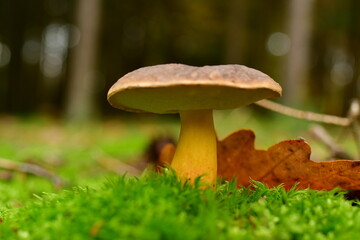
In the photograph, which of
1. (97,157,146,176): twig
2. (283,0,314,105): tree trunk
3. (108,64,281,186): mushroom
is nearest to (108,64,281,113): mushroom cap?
(108,64,281,186): mushroom

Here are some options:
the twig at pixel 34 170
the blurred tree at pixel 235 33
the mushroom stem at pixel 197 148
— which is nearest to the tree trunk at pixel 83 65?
the twig at pixel 34 170

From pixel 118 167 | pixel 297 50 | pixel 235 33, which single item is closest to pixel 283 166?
pixel 118 167

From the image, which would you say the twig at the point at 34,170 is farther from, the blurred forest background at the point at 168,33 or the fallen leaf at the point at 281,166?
the blurred forest background at the point at 168,33

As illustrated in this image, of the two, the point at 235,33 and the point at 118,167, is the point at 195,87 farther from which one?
the point at 235,33

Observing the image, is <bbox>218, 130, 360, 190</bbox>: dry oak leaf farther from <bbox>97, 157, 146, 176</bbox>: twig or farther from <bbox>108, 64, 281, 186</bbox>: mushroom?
<bbox>97, 157, 146, 176</bbox>: twig

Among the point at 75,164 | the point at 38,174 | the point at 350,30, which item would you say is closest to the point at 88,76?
the point at 75,164
